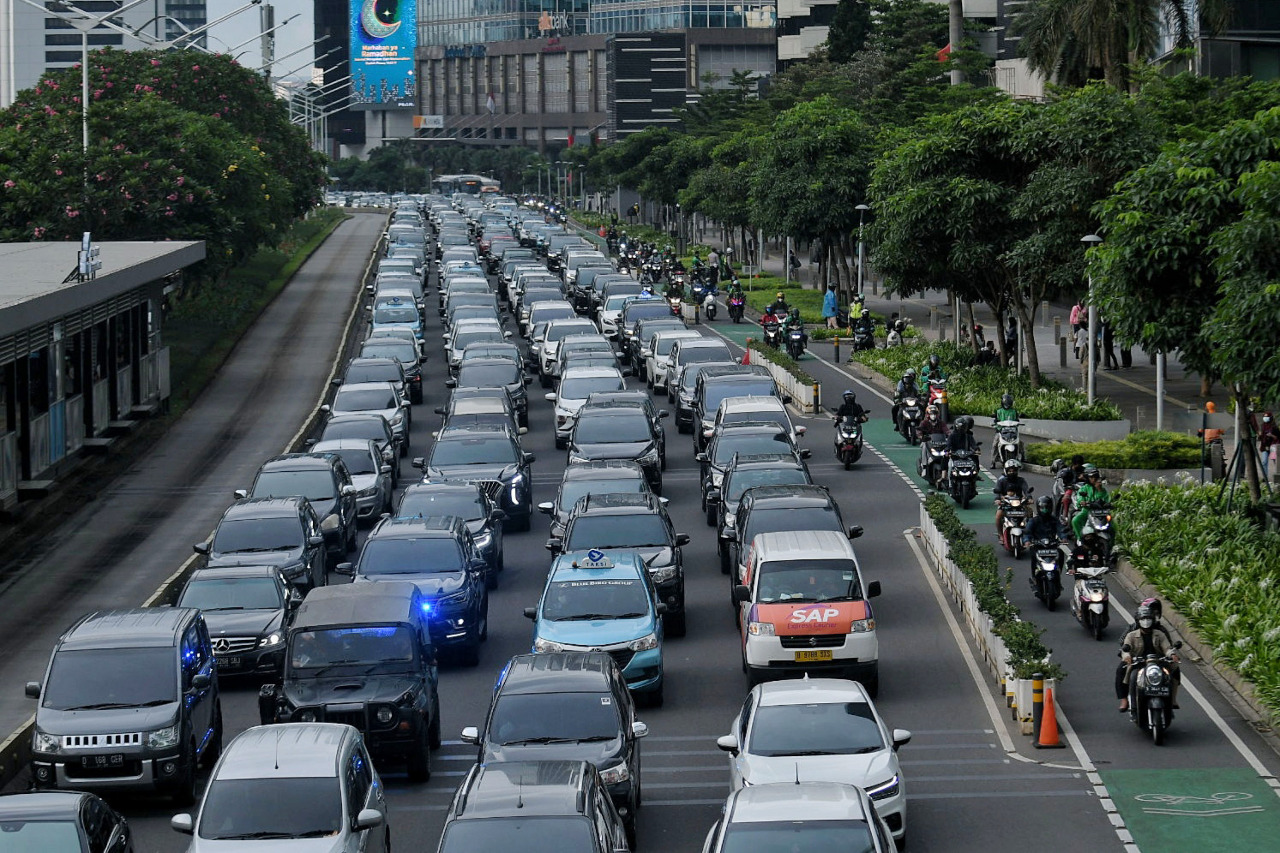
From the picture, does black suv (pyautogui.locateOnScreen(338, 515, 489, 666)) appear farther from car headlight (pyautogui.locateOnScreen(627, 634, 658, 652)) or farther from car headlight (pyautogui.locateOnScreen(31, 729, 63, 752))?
car headlight (pyautogui.locateOnScreen(31, 729, 63, 752))

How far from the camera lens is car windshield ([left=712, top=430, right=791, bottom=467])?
113ft

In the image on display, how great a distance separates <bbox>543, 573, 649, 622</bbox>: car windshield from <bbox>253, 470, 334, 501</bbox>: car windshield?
9431 millimetres

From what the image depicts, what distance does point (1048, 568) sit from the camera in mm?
27500

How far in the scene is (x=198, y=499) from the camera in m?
39.3

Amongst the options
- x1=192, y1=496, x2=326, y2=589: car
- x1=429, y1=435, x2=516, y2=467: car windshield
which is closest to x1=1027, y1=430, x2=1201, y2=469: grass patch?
x1=429, y1=435, x2=516, y2=467: car windshield

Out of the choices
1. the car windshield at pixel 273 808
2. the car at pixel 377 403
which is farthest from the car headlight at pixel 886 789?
the car at pixel 377 403

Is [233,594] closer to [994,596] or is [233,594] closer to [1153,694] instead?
[994,596]

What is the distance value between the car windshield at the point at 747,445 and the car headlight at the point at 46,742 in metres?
16.8

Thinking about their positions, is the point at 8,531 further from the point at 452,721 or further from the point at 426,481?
the point at 452,721

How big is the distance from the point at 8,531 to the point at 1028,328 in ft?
77.9

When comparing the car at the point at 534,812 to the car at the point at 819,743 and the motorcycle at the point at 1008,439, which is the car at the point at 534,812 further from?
the motorcycle at the point at 1008,439

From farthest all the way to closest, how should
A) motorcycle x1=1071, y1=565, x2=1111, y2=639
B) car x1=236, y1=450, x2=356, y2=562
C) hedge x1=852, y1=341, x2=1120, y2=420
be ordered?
hedge x1=852, y1=341, x2=1120, y2=420 < car x1=236, y1=450, x2=356, y2=562 < motorcycle x1=1071, y1=565, x2=1111, y2=639

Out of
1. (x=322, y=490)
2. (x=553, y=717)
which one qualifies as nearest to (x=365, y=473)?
(x=322, y=490)

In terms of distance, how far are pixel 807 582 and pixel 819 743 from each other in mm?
5913
